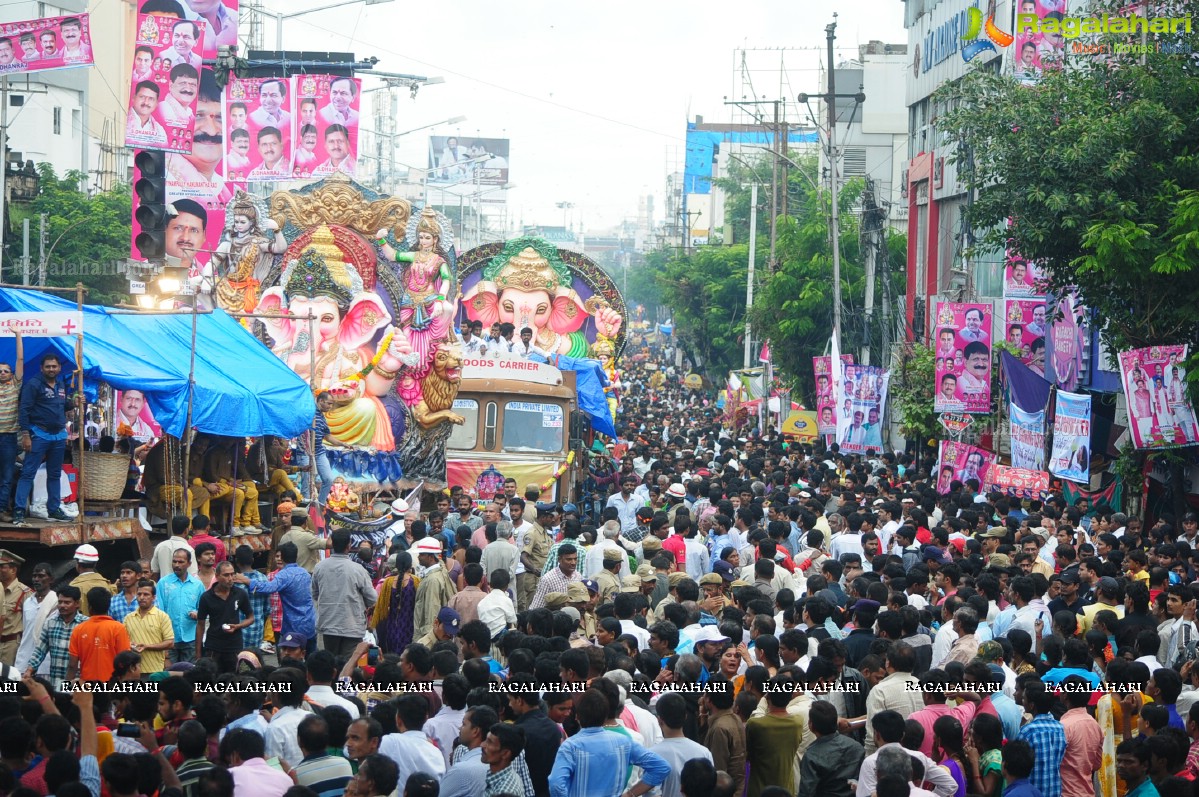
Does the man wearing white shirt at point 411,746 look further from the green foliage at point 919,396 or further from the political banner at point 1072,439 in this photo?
the green foliage at point 919,396

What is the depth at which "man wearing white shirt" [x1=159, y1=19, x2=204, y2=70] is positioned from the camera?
3138cm

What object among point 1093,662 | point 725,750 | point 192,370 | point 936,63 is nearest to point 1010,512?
point 1093,662

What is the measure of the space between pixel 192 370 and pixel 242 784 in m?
7.11

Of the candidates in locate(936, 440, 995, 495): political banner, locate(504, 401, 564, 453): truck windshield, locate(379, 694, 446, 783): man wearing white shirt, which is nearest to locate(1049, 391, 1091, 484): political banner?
locate(936, 440, 995, 495): political banner

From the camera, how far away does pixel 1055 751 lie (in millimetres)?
7797

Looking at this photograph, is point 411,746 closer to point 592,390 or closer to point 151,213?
point 151,213

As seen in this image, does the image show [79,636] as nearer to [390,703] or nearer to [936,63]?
[390,703]

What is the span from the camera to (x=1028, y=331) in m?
24.3

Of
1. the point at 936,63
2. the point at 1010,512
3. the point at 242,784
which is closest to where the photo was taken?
the point at 242,784

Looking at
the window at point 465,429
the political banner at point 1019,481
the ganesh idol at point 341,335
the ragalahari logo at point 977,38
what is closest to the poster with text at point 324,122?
the ragalahari logo at point 977,38

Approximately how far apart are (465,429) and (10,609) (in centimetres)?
1145

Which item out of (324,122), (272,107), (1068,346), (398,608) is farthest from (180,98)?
(398,608)

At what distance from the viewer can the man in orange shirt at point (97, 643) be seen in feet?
30.5

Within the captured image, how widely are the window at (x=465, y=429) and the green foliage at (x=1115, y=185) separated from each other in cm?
752
